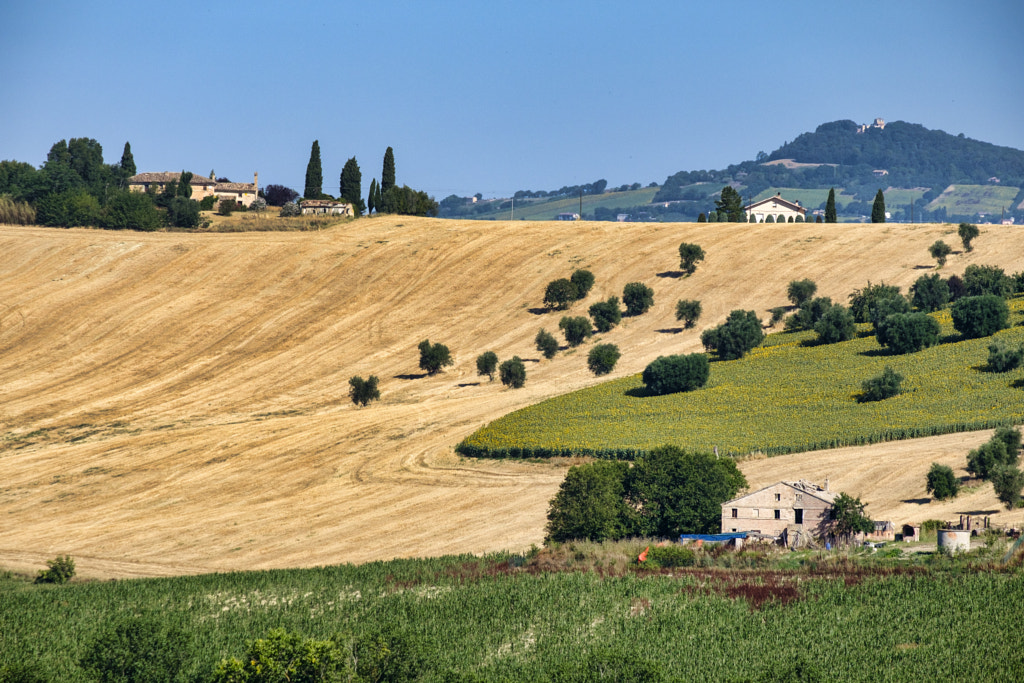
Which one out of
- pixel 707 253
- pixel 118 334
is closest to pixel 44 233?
pixel 118 334

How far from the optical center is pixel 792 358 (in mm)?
103250

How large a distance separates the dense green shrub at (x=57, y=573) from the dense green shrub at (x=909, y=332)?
67.7m

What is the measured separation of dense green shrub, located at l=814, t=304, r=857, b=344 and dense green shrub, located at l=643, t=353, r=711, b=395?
52.6 ft

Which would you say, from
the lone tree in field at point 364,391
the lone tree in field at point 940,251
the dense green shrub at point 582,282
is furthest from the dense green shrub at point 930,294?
the lone tree in field at point 364,391

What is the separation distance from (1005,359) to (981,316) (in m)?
10.5

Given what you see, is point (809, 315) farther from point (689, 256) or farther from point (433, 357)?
point (433, 357)

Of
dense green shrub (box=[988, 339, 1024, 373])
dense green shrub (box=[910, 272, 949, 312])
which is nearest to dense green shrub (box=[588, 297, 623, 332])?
dense green shrub (box=[910, 272, 949, 312])

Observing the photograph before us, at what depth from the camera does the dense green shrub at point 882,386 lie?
3521 inches

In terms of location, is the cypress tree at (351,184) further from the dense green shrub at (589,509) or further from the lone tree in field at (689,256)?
the dense green shrub at (589,509)

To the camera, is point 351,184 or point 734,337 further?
point 351,184

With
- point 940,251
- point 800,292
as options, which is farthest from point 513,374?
point 940,251

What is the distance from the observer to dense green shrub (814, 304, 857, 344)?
4225 inches

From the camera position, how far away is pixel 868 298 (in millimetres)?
115375

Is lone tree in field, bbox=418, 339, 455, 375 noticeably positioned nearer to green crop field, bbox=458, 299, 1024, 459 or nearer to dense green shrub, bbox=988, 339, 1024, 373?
green crop field, bbox=458, 299, 1024, 459
